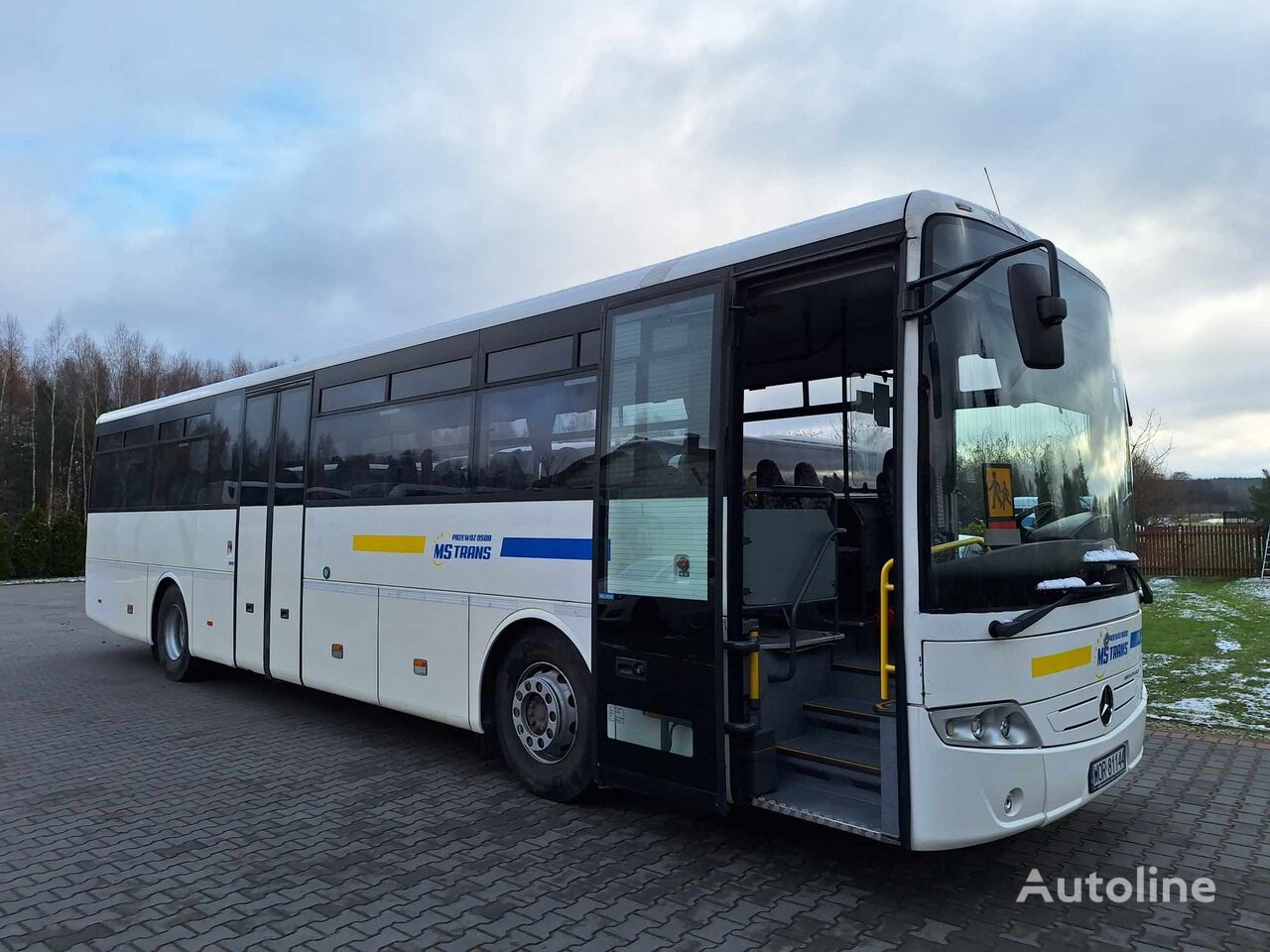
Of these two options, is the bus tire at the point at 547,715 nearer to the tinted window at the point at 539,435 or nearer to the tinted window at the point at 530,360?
the tinted window at the point at 539,435

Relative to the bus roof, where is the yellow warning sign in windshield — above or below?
below

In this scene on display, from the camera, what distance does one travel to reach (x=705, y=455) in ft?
15.6

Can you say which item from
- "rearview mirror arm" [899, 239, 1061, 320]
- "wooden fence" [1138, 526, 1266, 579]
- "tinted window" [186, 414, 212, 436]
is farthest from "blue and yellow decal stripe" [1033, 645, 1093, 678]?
"wooden fence" [1138, 526, 1266, 579]

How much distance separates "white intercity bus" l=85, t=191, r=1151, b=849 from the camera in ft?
13.0

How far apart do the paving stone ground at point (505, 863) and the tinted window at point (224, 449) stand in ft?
9.50

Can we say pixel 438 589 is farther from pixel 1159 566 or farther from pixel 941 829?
pixel 1159 566

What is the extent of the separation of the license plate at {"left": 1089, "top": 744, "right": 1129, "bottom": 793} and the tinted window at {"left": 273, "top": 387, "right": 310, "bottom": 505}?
21.6 feet

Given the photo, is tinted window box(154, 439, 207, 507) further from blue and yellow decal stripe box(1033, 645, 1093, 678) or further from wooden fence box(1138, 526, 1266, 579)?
wooden fence box(1138, 526, 1266, 579)

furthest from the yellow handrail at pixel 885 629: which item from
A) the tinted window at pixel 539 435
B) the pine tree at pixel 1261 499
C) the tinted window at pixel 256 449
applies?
the pine tree at pixel 1261 499

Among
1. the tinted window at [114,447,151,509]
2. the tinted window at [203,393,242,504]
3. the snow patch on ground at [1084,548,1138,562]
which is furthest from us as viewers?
the tinted window at [114,447,151,509]

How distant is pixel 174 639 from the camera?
34.7 feet

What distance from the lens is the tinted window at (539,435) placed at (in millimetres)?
5555

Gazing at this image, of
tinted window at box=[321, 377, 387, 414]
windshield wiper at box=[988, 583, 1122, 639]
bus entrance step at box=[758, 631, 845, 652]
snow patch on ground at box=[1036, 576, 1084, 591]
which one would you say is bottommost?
bus entrance step at box=[758, 631, 845, 652]

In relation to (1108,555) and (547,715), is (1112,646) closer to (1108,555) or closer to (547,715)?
(1108,555)
